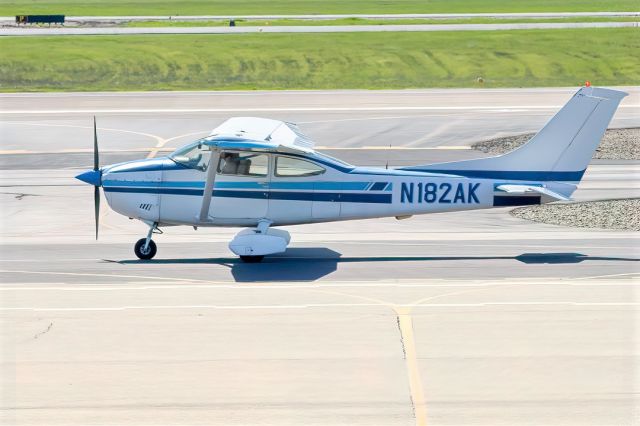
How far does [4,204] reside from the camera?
27.5 metres

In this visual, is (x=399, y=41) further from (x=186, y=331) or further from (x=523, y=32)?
(x=186, y=331)

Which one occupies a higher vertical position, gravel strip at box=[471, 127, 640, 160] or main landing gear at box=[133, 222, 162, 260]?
gravel strip at box=[471, 127, 640, 160]

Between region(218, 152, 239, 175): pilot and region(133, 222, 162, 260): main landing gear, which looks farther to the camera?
region(133, 222, 162, 260): main landing gear

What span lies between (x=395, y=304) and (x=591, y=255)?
5758 millimetres

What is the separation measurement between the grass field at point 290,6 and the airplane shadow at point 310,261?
8528cm

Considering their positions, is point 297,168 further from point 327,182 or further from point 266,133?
point 266,133

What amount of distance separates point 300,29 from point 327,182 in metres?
58.6

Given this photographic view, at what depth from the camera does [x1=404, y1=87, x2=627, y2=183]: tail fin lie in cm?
2080

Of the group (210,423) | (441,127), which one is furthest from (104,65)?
(210,423)

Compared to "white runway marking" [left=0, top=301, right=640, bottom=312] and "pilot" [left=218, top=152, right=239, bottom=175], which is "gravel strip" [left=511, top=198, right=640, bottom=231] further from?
"pilot" [left=218, top=152, right=239, bottom=175]

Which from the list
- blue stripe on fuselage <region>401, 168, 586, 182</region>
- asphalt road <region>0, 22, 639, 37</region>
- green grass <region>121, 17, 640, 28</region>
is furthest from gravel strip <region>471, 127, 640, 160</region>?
green grass <region>121, 17, 640, 28</region>

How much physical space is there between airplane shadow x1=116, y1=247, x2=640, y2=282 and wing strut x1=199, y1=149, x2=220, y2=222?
97 cm

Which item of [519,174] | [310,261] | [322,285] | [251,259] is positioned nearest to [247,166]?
[251,259]

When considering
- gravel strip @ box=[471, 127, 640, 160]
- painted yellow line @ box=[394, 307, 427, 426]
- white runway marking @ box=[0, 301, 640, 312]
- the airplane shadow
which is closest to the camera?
painted yellow line @ box=[394, 307, 427, 426]
